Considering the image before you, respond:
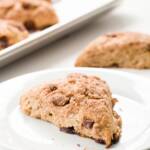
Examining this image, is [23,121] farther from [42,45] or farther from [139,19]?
[139,19]

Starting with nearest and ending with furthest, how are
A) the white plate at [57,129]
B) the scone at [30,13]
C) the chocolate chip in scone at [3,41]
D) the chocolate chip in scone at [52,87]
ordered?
the white plate at [57,129] < the chocolate chip in scone at [52,87] < the chocolate chip in scone at [3,41] < the scone at [30,13]

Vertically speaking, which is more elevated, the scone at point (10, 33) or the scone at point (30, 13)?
the scone at point (10, 33)

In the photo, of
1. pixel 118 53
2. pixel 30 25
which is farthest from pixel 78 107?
pixel 30 25

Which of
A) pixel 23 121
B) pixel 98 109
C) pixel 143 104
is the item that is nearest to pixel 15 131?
pixel 23 121

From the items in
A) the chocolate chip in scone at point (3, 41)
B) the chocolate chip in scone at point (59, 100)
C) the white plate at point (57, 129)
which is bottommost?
the chocolate chip in scone at point (3, 41)

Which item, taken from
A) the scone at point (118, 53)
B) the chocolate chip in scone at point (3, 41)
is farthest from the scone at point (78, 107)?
the chocolate chip in scone at point (3, 41)

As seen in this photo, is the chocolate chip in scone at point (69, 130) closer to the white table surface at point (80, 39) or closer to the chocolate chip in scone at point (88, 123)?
the chocolate chip in scone at point (88, 123)

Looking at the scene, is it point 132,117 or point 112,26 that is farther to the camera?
point 112,26
